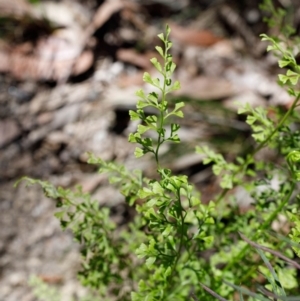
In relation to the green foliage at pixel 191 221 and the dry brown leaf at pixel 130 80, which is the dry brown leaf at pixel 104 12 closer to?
the dry brown leaf at pixel 130 80

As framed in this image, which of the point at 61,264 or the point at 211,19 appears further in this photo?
the point at 211,19

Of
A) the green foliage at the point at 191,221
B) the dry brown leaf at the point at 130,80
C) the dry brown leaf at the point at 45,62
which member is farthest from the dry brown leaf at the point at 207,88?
the green foliage at the point at 191,221

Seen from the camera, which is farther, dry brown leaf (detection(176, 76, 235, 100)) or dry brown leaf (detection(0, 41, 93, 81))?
dry brown leaf (detection(0, 41, 93, 81))

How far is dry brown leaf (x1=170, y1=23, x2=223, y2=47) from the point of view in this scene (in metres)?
3.57

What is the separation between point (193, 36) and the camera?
3.61 metres

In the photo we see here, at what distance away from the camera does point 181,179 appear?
1.01 meters

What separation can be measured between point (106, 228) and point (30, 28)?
238 cm

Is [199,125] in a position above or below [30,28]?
below

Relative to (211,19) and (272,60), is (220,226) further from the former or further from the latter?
(211,19)

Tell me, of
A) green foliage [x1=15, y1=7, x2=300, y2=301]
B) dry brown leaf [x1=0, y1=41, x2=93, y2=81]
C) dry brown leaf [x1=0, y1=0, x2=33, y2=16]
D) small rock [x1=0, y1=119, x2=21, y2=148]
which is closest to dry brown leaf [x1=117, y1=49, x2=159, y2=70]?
dry brown leaf [x1=0, y1=41, x2=93, y2=81]

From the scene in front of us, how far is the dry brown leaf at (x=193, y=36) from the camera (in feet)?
11.7

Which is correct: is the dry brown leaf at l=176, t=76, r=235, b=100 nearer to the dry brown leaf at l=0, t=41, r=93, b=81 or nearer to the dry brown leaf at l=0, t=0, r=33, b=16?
the dry brown leaf at l=0, t=41, r=93, b=81

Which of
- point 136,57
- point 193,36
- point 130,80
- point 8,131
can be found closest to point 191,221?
point 8,131

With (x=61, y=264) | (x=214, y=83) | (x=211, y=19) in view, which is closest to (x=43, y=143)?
(x=61, y=264)
